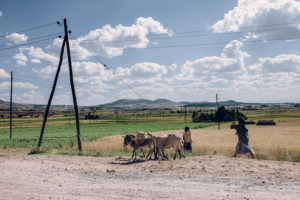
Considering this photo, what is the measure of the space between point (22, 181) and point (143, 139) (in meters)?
7.49

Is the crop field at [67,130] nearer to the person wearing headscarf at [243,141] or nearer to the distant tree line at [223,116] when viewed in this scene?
the distant tree line at [223,116]

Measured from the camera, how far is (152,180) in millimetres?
10172

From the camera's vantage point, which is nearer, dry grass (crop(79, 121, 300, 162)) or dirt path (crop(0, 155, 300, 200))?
dirt path (crop(0, 155, 300, 200))

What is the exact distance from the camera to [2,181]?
31.4ft

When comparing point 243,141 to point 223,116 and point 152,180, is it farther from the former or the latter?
point 223,116

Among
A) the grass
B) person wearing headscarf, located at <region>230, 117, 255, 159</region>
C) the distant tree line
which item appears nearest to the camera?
person wearing headscarf, located at <region>230, 117, 255, 159</region>

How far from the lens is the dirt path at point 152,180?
796cm

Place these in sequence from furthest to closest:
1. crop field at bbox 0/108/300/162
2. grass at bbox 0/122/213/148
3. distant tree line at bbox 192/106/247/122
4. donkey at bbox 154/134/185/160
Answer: distant tree line at bbox 192/106/247/122, grass at bbox 0/122/213/148, crop field at bbox 0/108/300/162, donkey at bbox 154/134/185/160

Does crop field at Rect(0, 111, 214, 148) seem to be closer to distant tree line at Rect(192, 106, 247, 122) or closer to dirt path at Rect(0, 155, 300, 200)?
distant tree line at Rect(192, 106, 247, 122)

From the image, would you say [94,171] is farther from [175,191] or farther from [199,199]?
[199,199]

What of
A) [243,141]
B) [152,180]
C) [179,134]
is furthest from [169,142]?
[179,134]

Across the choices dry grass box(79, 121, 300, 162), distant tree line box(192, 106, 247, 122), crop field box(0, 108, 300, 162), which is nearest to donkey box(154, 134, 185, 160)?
crop field box(0, 108, 300, 162)

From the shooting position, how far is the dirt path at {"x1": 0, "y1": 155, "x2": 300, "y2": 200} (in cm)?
796

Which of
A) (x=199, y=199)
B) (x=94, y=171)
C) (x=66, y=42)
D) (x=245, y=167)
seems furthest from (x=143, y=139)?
(x=66, y=42)
